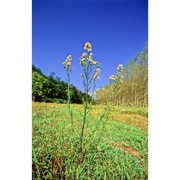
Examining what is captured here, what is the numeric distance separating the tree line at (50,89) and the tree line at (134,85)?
6.2 inches

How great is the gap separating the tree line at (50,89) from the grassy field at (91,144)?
0.04 metres

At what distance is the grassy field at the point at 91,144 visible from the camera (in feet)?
6.60

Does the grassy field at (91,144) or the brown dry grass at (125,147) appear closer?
the grassy field at (91,144)

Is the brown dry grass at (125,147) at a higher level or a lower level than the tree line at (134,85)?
lower

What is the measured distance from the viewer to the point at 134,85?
2.18 metres

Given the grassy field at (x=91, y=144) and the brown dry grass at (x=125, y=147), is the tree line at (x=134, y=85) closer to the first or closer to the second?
the grassy field at (x=91, y=144)

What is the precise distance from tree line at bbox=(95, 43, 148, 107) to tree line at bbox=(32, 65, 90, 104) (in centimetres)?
16

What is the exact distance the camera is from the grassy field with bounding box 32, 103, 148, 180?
2012mm

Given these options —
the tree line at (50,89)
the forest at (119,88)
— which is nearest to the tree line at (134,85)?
the forest at (119,88)

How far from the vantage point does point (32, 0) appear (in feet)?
6.82

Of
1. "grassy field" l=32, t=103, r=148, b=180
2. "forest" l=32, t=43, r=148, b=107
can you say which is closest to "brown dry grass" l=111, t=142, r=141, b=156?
"grassy field" l=32, t=103, r=148, b=180

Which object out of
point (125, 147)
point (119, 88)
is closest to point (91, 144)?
point (125, 147)
